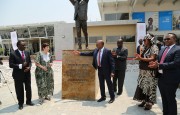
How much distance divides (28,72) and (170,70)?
346 centimetres

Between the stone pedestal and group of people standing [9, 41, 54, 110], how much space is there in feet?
1.61

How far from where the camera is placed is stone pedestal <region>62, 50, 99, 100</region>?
642 cm

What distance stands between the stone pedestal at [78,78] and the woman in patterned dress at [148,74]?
155cm

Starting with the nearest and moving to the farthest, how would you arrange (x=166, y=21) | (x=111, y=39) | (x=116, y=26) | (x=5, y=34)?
1. (x=116, y=26)
2. (x=111, y=39)
3. (x=166, y=21)
4. (x=5, y=34)

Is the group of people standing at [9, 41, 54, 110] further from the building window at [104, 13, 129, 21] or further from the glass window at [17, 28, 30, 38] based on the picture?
the glass window at [17, 28, 30, 38]

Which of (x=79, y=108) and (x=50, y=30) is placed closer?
(x=79, y=108)

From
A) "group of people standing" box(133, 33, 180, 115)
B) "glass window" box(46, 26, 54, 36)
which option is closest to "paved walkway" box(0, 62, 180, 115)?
"group of people standing" box(133, 33, 180, 115)

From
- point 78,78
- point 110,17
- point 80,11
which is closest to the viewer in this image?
point 78,78

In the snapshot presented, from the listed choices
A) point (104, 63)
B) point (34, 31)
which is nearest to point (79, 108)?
point (104, 63)

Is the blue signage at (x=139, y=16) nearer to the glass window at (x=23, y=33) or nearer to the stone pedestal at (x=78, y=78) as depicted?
the glass window at (x=23, y=33)

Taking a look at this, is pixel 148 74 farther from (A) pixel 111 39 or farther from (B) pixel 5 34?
(B) pixel 5 34

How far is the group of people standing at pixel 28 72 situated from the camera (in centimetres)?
554

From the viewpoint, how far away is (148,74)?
516 centimetres

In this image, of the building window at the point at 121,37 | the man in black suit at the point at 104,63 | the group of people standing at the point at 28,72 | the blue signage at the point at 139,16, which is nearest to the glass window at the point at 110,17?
the blue signage at the point at 139,16
